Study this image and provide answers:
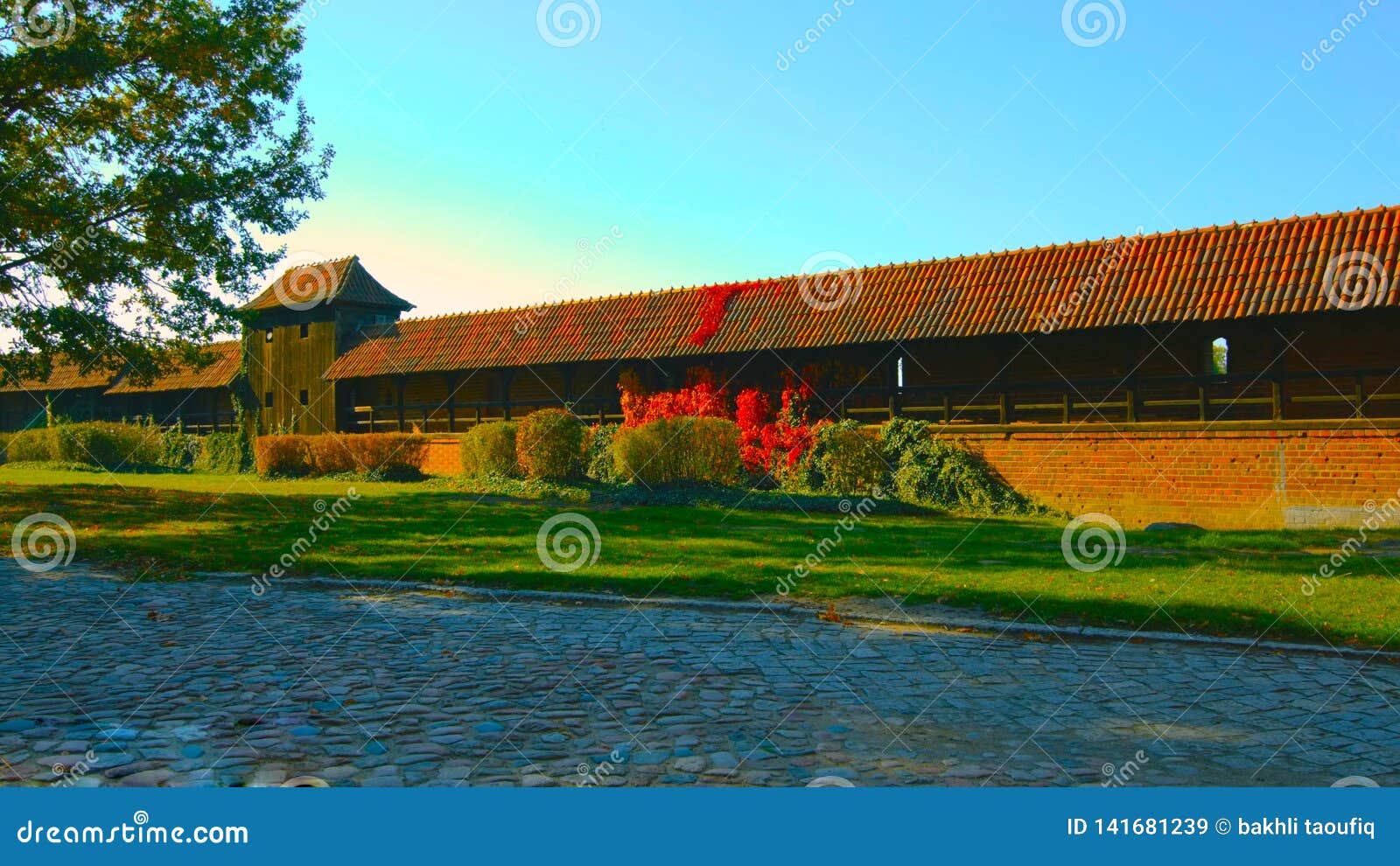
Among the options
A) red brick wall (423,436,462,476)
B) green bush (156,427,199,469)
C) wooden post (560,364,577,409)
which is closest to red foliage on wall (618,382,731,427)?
wooden post (560,364,577,409)

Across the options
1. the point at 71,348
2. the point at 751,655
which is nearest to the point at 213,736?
the point at 751,655

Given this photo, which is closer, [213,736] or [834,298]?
[213,736]

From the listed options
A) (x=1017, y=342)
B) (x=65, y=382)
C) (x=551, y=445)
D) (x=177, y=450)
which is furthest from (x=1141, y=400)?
(x=65, y=382)

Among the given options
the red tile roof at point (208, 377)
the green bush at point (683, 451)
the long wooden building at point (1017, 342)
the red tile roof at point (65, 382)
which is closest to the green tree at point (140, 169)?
the long wooden building at point (1017, 342)

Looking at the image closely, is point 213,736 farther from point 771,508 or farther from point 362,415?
point 362,415

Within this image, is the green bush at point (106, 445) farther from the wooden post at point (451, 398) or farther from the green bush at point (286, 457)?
the wooden post at point (451, 398)

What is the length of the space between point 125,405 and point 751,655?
49.0 m

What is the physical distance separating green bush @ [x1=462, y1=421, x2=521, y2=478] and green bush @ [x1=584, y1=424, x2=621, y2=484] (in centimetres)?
188

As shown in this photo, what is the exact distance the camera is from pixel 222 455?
126ft

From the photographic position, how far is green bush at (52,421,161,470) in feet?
127

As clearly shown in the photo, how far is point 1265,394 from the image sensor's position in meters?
19.6

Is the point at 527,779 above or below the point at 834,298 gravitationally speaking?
below

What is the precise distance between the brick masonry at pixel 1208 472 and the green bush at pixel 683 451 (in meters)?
5.26

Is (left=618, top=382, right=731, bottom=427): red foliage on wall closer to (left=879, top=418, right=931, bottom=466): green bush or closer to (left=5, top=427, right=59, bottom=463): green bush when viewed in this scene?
(left=879, top=418, right=931, bottom=466): green bush
